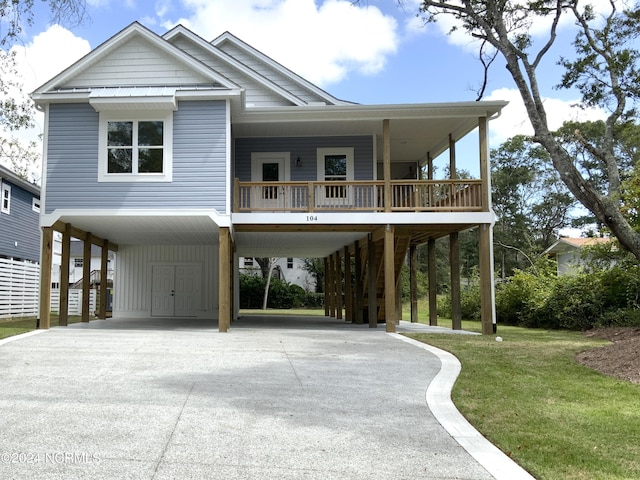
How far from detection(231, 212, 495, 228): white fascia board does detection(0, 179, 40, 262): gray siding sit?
42.2 feet

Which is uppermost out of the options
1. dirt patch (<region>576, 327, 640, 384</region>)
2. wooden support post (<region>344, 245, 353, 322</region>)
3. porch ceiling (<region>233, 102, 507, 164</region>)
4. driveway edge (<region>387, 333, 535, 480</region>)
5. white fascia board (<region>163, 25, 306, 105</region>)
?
white fascia board (<region>163, 25, 306, 105</region>)

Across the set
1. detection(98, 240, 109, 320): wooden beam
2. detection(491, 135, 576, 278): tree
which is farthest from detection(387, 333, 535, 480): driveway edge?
detection(491, 135, 576, 278): tree

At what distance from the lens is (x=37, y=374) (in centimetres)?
722

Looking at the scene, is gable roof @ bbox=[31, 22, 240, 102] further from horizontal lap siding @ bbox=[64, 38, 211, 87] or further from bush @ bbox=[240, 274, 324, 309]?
bush @ bbox=[240, 274, 324, 309]

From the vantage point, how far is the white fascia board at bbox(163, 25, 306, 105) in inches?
648

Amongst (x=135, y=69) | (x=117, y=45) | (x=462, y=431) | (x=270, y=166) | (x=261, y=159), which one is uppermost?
(x=117, y=45)

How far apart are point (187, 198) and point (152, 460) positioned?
31.9ft

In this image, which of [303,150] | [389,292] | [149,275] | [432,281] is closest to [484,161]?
[389,292]

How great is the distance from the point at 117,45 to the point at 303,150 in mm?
5806

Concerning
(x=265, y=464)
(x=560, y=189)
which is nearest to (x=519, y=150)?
(x=560, y=189)

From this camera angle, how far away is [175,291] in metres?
20.0

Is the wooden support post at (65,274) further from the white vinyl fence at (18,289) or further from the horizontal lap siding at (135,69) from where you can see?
the white vinyl fence at (18,289)

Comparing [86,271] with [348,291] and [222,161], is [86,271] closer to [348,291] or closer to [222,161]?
[222,161]

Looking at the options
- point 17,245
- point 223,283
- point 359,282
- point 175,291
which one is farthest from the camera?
point 17,245
